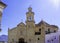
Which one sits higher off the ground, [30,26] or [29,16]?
[29,16]

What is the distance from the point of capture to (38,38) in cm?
5288

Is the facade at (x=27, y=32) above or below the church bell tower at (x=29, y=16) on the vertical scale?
below

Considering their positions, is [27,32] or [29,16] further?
[29,16]

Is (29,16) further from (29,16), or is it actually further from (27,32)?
(27,32)

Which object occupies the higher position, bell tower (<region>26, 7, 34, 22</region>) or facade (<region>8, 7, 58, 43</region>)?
bell tower (<region>26, 7, 34, 22</region>)

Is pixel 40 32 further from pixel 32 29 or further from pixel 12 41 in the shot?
pixel 12 41

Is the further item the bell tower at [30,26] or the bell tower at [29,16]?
the bell tower at [29,16]

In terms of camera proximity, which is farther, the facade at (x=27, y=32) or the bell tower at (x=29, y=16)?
the bell tower at (x=29, y=16)

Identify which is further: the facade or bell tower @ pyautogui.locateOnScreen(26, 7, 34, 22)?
bell tower @ pyautogui.locateOnScreen(26, 7, 34, 22)

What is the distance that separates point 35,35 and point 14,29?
6722mm

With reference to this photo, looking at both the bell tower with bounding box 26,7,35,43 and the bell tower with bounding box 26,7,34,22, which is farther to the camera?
the bell tower with bounding box 26,7,34,22

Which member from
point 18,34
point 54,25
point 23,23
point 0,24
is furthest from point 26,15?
point 0,24

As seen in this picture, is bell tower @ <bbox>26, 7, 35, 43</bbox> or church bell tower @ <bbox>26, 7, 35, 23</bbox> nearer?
bell tower @ <bbox>26, 7, 35, 43</bbox>

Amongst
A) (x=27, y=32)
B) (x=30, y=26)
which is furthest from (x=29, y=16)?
(x=27, y=32)
